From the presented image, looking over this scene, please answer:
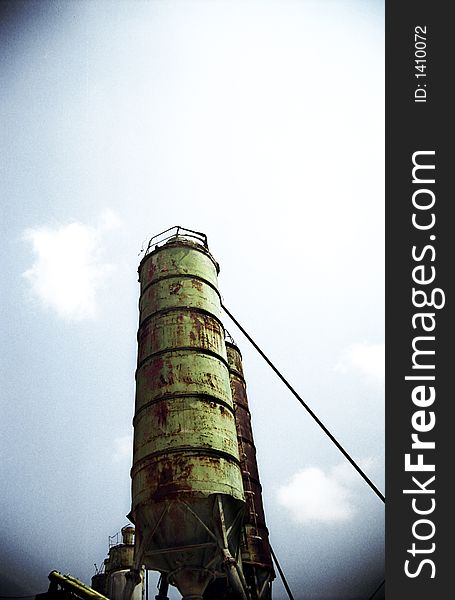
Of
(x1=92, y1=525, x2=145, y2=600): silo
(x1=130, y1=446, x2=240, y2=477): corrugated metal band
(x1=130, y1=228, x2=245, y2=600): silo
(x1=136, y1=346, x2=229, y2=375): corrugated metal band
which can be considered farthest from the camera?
(x1=92, y1=525, x2=145, y2=600): silo

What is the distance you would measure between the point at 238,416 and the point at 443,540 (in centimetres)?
1095

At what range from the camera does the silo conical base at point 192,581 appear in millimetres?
9906

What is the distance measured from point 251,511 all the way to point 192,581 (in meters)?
4.72

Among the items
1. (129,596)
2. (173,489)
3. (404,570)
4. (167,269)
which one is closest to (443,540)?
(404,570)

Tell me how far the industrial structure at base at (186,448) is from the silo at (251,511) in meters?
0.06

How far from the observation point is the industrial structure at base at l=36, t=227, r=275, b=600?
384 inches

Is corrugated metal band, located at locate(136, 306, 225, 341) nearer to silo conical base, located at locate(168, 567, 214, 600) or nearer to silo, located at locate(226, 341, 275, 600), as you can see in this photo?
silo, located at locate(226, 341, 275, 600)

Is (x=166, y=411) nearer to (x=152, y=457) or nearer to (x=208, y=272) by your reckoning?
(x=152, y=457)

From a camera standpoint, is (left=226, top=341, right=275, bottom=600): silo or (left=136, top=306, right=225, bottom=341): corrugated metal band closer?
(left=136, top=306, right=225, bottom=341): corrugated metal band

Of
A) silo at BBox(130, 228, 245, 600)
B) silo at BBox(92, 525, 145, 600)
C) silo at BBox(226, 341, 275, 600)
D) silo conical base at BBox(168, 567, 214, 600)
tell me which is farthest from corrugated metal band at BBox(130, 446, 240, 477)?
silo at BBox(92, 525, 145, 600)

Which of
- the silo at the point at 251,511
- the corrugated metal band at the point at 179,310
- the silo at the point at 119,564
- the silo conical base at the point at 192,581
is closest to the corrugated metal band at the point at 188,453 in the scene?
the silo at the point at 251,511

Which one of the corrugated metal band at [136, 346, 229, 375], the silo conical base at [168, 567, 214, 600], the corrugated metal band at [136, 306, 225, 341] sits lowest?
the silo conical base at [168, 567, 214, 600]

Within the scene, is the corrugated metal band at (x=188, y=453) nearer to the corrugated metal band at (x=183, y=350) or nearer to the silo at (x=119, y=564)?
the corrugated metal band at (x=183, y=350)

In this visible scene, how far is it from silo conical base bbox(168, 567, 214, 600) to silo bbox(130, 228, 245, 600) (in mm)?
18
